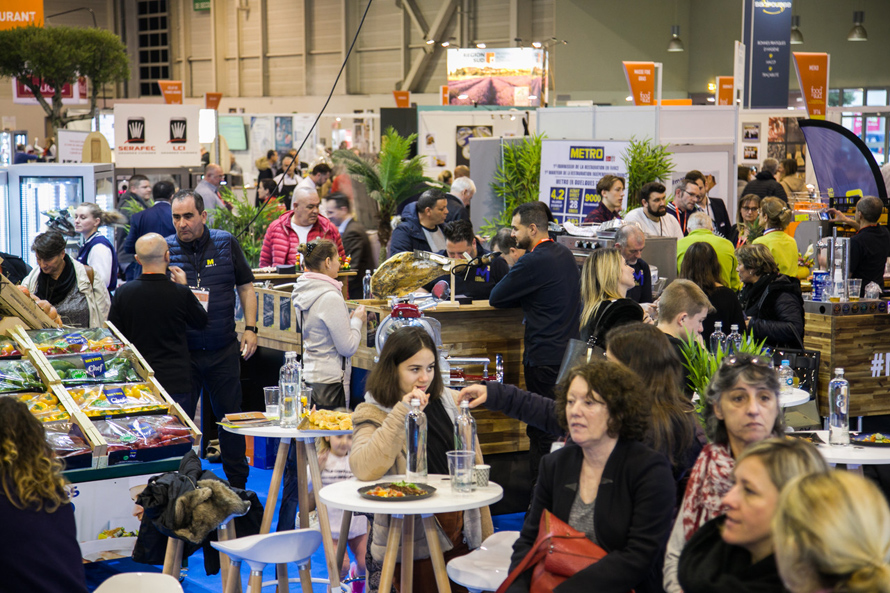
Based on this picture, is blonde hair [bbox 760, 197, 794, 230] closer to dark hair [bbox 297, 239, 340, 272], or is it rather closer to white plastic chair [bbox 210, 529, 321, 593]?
dark hair [bbox 297, 239, 340, 272]

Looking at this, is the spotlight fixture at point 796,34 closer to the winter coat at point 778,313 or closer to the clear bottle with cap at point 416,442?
the winter coat at point 778,313

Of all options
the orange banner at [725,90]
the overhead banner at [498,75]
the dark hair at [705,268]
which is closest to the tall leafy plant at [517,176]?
the dark hair at [705,268]

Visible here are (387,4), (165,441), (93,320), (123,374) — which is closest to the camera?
(165,441)

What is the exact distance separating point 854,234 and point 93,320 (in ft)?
18.5

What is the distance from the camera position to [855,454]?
3574 mm

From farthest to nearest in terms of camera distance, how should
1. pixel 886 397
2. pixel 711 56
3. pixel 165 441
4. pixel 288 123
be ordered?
pixel 711 56, pixel 288 123, pixel 886 397, pixel 165 441

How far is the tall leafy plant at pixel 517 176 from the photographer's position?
980cm

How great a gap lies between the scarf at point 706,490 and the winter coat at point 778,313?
3.46m

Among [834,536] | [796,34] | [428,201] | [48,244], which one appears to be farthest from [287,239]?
[796,34]

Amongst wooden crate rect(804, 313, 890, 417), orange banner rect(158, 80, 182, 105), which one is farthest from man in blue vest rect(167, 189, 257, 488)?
orange banner rect(158, 80, 182, 105)

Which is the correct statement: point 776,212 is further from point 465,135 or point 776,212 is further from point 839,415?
point 465,135

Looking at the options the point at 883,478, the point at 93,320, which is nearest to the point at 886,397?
the point at 883,478

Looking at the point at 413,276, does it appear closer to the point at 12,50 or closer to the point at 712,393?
the point at 712,393

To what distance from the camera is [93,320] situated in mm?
5629
